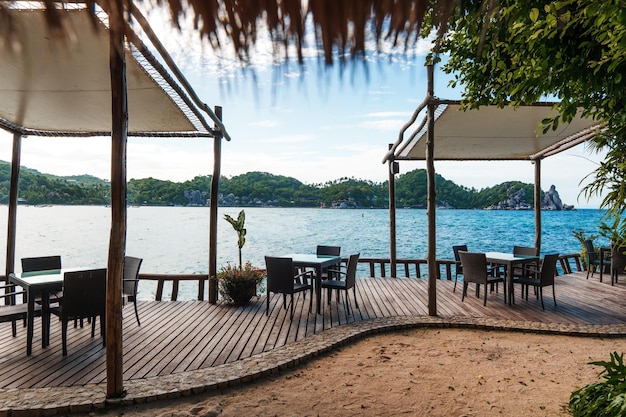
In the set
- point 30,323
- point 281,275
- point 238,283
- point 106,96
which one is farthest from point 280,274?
point 106,96

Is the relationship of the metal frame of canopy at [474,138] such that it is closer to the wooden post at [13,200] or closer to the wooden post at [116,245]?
the wooden post at [116,245]

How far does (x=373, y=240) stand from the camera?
43938 millimetres

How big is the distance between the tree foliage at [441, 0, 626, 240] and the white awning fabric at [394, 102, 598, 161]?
59.8 inches

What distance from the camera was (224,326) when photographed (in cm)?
509

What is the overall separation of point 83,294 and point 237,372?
181 centimetres

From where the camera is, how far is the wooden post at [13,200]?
6148 mm

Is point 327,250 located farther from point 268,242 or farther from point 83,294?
point 268,242

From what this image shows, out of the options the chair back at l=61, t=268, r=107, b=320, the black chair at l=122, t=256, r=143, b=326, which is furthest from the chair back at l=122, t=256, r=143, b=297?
the chair back at l=61, t=268, r=107, b=320

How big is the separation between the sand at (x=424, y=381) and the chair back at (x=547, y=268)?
1194 mm

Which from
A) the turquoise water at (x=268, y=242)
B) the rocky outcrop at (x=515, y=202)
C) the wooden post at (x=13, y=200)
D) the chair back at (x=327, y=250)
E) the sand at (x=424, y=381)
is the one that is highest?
the rocky outcrop at (x=515, y=202)

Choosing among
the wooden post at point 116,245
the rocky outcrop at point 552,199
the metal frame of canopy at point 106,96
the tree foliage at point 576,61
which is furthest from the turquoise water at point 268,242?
the tree foliage at point 576,61

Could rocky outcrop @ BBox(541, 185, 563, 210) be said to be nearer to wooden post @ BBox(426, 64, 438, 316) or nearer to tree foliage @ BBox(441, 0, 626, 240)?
wooden post @ BBox(426, 64, 438, 316)

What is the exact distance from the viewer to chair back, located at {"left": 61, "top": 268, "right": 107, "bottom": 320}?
386cm

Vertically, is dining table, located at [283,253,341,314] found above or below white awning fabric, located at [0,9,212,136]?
below
